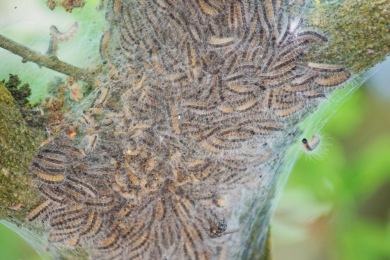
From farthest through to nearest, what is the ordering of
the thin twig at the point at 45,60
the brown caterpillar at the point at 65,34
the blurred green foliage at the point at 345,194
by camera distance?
the blurred green foliage at the point at 345,194 < the brown caterpillar at the point at 65,34 < the thin twig at the point at 45,60

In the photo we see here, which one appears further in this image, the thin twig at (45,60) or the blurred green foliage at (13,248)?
the blurred green foliage at (13,248)

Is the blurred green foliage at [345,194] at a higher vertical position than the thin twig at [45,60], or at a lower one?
higher

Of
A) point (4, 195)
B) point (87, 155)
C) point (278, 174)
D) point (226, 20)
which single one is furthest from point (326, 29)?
point (4, 195)

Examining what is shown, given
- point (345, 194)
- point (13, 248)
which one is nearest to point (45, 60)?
point (13, 248)

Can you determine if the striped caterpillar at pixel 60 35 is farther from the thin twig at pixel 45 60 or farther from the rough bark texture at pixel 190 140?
the rough bark texture at pixel 190 140

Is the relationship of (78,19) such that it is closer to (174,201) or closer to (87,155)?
(87,155)

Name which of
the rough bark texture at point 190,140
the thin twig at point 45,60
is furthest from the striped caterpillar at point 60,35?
the rough bark texture at point 190,140
